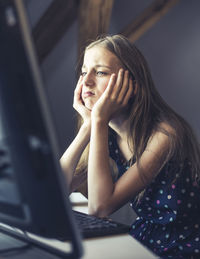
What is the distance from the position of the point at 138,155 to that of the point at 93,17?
2.16 m

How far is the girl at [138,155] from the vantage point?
98 centimetres

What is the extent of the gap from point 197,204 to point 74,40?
3636 mm

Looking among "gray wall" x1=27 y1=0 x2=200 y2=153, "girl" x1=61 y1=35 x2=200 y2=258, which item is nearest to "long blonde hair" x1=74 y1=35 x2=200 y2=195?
"girl" x1=61 y1=35 x2=200 y2=258

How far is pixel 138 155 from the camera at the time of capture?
3.68 feet

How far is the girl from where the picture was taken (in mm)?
979

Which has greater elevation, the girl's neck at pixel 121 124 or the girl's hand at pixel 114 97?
the girl's hand at pixel 114 97

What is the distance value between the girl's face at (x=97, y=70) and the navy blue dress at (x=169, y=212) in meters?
0.37

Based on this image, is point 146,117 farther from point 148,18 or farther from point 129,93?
point 148,18

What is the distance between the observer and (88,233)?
26.1 inches

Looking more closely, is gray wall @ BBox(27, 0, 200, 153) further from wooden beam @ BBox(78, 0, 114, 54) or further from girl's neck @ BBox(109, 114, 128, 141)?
girl's neck @ BBox(109, 114, 128, 141)

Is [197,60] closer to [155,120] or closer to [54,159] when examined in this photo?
[155,120]

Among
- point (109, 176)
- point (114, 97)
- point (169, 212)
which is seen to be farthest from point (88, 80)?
point (169, 212)

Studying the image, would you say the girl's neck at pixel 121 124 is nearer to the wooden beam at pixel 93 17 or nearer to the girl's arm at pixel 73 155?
the girl's arm at pixel 73 155

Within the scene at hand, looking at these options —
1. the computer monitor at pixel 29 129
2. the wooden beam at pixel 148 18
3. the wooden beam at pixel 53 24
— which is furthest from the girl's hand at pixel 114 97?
the wooden beam at pixel 148 18
